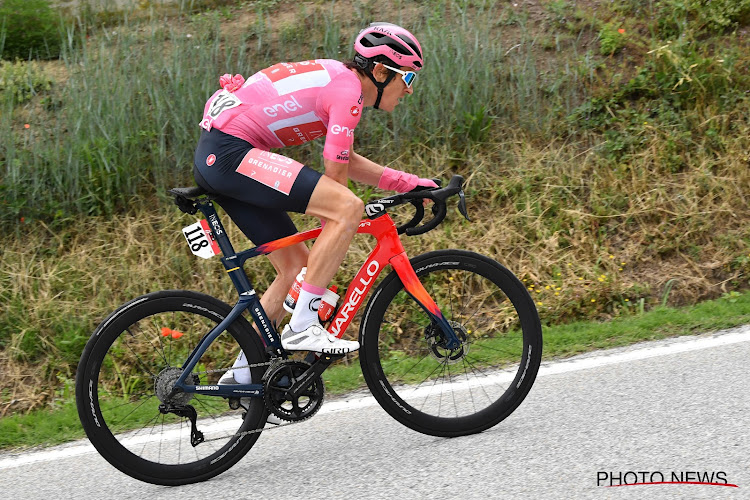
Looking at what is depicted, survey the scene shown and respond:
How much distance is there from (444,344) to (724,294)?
2861mm

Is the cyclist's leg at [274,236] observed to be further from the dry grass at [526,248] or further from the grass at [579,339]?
the dry grass at [526,248]

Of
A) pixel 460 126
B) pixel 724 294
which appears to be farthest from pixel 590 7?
pixel 724 294

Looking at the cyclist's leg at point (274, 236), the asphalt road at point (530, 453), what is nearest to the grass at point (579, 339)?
the asphalt road at point (530, 453)

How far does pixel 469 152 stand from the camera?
7305 mm

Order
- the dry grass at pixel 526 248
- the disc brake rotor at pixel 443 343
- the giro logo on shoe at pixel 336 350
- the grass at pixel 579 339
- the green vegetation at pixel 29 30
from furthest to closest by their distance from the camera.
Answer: the green vegetation at pixel 29 30
the dry grass at pixel 526 248
the grass at pixel 579 339
the disc brake rotor at pixel 443 343
the giro logo on shoe at pixel 336 350

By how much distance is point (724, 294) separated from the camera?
610cm

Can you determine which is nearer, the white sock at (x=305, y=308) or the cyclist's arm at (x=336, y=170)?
the cyclist's arm at (x=336, y=170)

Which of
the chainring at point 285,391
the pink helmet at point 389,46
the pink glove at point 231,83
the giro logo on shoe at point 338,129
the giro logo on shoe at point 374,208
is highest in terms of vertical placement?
the pink helmet at point 389,46

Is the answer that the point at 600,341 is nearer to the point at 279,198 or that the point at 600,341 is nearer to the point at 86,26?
the point at 279,198

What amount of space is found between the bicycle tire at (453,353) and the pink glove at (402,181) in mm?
364

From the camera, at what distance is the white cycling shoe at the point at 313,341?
13.1ft

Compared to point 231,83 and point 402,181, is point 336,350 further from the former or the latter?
point 231,83

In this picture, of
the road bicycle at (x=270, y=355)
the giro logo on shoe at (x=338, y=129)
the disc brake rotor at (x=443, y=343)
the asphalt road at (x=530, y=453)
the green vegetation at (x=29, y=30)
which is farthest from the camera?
the green vegetation at (x=29, y=30)

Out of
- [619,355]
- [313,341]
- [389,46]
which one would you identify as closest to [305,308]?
[313,341]
